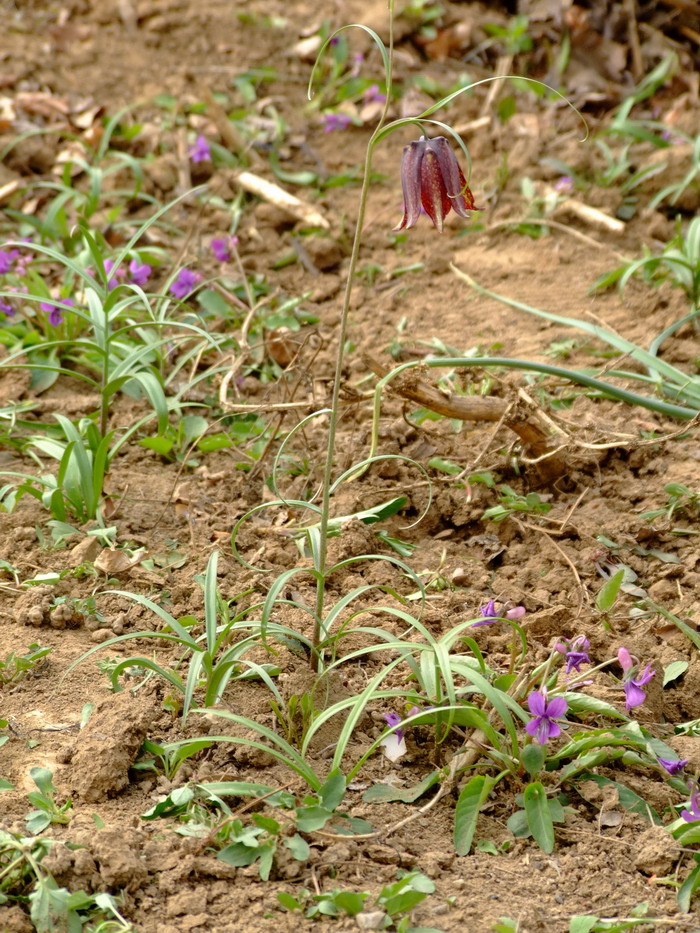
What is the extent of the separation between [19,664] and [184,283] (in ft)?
5.53

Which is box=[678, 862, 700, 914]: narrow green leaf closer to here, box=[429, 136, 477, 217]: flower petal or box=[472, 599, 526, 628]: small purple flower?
box=[472, 599, 526, 628]: small purple flower

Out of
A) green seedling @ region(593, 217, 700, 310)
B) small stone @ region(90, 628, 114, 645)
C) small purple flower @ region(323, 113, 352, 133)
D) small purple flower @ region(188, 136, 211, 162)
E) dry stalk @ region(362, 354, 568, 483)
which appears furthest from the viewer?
small purple flower @ region(323, 113, 352, 133)

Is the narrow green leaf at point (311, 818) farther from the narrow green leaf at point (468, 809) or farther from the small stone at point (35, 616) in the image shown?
the small stone at point (35, 616)

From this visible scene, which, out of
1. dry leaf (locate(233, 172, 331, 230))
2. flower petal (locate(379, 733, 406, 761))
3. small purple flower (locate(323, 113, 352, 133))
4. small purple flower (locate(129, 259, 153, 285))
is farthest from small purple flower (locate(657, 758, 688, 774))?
small purple flower (locate(323, 113, 352, 133))

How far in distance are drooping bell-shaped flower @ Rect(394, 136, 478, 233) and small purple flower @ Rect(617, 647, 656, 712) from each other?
92cm

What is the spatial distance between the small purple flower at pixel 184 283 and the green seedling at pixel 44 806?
1912 millimetres

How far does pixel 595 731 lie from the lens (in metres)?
2.06

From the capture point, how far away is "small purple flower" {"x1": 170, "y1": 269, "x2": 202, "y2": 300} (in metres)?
3.48

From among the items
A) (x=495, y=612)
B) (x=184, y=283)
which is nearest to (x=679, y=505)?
(x=495, y=612)

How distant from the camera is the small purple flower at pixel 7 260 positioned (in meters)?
3.51

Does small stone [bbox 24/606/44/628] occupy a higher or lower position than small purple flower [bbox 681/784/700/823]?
lower

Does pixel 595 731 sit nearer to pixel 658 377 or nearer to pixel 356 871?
pixel 356 871

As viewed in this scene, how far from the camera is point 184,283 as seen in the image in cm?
349

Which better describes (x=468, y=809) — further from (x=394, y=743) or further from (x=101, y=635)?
(x=101, y=635)
